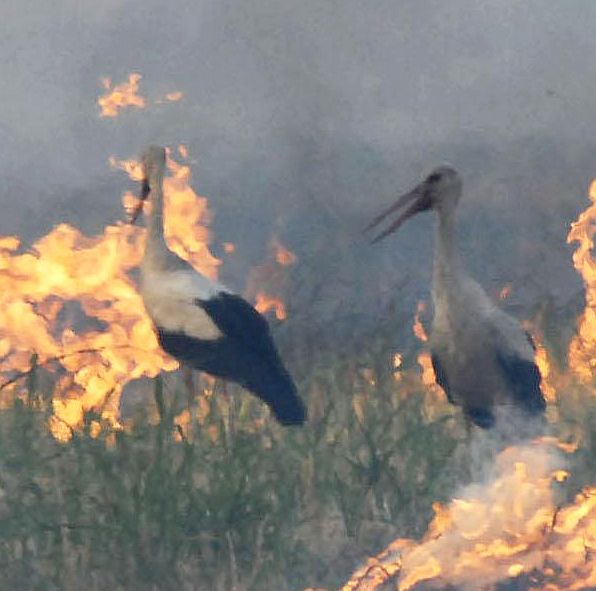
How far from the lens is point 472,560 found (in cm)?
253

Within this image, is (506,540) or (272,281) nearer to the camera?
(506,540)

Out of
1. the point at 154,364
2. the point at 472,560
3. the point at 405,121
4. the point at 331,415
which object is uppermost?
the point at 405,121

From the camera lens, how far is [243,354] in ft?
9.09

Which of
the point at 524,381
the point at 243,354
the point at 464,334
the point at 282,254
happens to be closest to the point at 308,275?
the point at 282,254

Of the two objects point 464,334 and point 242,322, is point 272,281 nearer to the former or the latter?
point 242,322

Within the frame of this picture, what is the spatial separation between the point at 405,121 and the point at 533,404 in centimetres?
61

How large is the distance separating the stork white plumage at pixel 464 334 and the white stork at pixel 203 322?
0.99ft

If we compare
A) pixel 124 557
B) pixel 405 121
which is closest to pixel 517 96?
pixel 405 121

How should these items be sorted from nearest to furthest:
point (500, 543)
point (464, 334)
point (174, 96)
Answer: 1. point (500, 543)
2. point (174, 96)
3. point (464, 334)

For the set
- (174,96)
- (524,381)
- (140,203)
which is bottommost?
(524,381)

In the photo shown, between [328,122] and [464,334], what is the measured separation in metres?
0.50

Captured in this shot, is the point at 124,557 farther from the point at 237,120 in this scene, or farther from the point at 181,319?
the point at 237,120

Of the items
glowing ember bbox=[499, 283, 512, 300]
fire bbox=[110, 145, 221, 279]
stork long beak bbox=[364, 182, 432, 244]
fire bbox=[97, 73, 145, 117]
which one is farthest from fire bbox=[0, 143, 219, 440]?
glowing ember bbox=[499, 283, 512, 300]

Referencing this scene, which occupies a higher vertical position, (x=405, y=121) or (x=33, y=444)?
(x=405, y=121)
